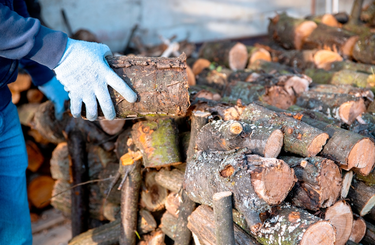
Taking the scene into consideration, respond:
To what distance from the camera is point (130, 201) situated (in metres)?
2.30

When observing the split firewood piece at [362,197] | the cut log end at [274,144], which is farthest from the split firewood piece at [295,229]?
the split firewood piece at [362,197]

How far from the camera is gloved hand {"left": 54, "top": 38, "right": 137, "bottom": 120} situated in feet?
5.24

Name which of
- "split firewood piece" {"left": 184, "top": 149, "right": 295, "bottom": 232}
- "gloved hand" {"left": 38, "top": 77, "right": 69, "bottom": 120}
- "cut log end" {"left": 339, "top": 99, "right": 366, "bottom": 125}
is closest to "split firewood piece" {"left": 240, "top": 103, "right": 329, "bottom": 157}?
"split firewood piece" {"left": 184, "top": 149, "right": 295, "bottom": 232}

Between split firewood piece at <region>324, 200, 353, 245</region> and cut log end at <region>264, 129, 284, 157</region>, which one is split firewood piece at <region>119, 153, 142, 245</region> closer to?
cut log end at <region>264, 129, 284, 157</region>

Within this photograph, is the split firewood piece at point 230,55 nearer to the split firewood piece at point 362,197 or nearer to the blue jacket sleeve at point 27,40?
the split firewood piece at point 362,197

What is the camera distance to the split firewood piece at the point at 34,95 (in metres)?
3.39

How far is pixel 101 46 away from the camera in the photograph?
5.78 feet

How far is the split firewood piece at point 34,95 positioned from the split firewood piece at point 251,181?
254cm

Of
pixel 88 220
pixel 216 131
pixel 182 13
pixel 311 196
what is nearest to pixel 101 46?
pixel 216 131

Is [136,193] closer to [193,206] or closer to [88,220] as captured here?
[193,206]

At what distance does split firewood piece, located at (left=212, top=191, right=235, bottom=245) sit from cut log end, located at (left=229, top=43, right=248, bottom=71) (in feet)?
9.07

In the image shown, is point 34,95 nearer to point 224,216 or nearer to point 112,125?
point 112,125

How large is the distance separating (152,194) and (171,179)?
29 cm

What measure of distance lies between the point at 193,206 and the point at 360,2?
416 cm
